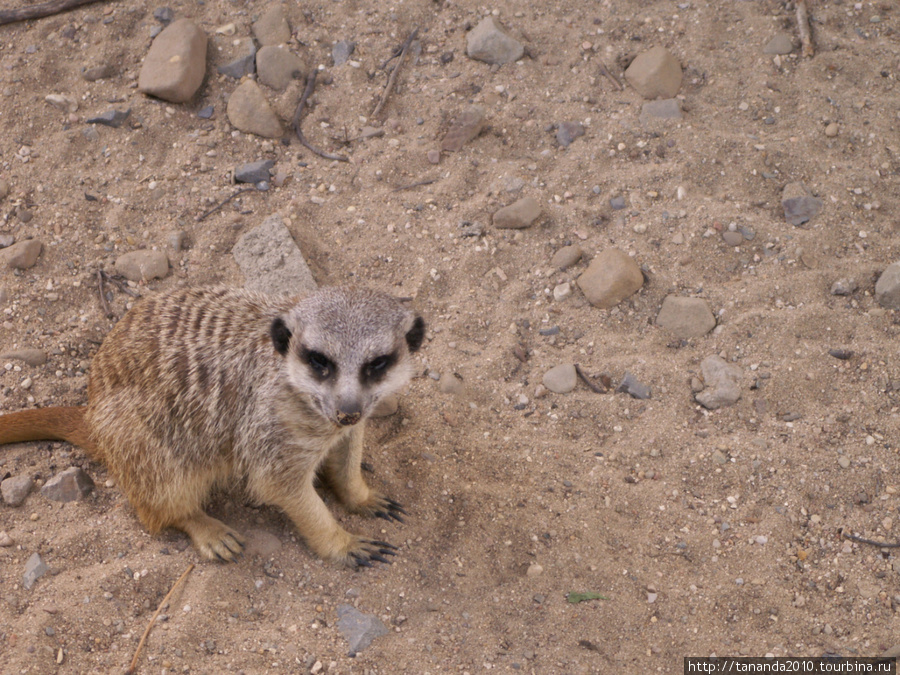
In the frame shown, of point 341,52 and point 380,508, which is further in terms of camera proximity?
point 341,52

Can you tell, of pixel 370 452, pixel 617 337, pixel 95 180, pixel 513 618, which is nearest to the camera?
pixel 513 618

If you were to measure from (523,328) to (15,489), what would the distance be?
2.05 meters

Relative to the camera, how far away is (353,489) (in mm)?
2949

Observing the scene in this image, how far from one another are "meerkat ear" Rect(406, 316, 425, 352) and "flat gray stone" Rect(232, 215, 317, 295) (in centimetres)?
105

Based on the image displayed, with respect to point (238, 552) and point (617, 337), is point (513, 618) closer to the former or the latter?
point (238, 552)

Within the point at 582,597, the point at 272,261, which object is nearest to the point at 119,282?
the point at 272,261

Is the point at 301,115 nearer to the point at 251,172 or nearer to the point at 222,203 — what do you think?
the point at 251,172

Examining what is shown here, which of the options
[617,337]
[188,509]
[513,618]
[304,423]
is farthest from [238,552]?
[617,337]

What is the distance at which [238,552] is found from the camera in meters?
2.74

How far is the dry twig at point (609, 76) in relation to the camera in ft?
13.5

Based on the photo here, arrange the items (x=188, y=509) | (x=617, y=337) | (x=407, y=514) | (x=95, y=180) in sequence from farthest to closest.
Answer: (x=95, y=180), (x=617, y=337), (x=407, y=514), (x=188, y=509)

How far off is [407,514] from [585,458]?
2.33 ft

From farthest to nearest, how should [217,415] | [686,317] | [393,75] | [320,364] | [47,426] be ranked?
[393,75] → [686,317] → [47,426] → [217,415] → [320,364]

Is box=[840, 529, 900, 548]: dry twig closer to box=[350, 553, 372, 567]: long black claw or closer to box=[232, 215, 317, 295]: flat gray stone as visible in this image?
box=[350, 553, 372, 567]: long black claw
